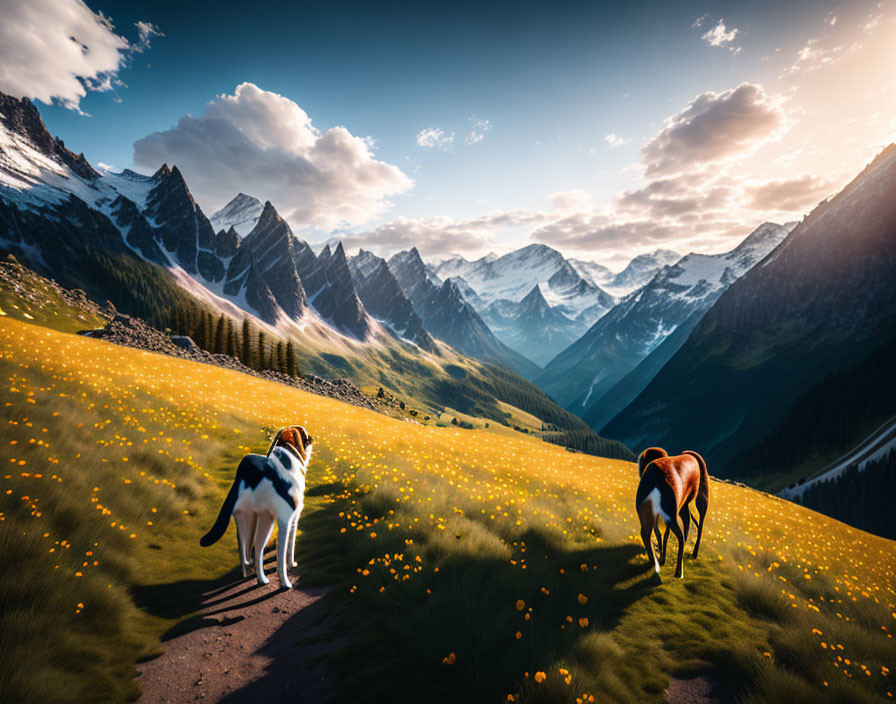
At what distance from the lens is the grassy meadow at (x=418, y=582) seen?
18.1ft

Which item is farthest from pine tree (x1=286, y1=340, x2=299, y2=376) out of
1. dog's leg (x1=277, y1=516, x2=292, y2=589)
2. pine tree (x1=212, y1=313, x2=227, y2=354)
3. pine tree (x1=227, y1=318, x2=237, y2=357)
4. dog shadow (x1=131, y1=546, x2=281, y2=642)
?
dog's leg (x1=277, y1=516, x2=292, y2=589)

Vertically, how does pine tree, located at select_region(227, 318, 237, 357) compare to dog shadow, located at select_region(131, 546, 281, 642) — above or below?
above

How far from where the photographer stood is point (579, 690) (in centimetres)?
520

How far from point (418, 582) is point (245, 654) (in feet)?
10.1

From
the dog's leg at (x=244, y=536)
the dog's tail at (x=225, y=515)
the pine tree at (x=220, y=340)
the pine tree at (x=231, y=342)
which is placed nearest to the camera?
the dog's tail at (x=225, y=515)

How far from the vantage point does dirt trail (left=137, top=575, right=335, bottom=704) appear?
18.3 feet

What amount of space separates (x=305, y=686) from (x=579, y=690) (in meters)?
3.99

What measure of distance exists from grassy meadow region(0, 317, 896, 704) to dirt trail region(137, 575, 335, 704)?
13.3 inches

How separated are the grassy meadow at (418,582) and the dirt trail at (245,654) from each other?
1.11 ft

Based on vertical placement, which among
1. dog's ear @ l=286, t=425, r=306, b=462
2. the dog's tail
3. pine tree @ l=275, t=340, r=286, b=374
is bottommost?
pine tree @ l=275, t=340, r=286, b=374

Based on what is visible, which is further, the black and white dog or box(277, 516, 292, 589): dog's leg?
box(277, 516, 292, 589): dog's leg

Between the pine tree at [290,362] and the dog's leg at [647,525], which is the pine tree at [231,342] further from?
the dog's leg at [647,525]

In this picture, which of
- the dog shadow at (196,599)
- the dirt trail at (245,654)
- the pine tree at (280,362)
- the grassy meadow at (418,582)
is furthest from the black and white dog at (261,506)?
the pine tree at (280,362)

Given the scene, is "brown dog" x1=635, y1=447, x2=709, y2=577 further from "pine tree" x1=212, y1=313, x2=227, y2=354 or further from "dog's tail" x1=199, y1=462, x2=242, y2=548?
"pine tree" x1=212, y1=313, x2=227, y2=354
